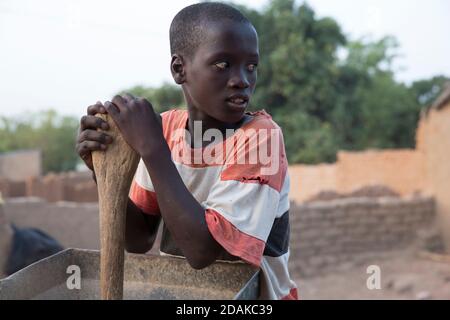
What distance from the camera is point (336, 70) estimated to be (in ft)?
51.3

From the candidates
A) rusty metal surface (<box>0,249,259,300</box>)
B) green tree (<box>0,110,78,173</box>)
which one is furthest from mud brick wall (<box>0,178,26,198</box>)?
green tree (<box>0,110,78,173</box>)

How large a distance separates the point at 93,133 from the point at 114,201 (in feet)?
0.53

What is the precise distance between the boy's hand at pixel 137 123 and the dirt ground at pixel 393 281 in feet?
19.2

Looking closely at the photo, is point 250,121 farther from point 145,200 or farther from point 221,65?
point 145,200

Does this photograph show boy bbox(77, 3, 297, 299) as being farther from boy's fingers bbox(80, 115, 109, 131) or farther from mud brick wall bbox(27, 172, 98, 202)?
mud brick wall bbox(27, 172, 98, 202)

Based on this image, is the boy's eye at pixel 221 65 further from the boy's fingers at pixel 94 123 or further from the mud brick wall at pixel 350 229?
the mud brick wall at pixel 350 229

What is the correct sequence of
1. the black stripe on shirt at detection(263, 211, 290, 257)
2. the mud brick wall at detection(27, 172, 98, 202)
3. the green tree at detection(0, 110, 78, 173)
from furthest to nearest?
the green tree at detection(0, 110, 78, 173) → the mud brick wall at detection(27, 172, 98, 202) → the black stripe on shirt at detection(263, 211, 290, 257)

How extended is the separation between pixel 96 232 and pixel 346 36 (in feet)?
41.1

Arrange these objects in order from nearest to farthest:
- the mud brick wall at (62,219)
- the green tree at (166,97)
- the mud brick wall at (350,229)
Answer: the mud brick wall at (62,219), the mud brick wall at (350,229), the green tree at (166,97)

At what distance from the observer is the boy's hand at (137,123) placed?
112 centimetres

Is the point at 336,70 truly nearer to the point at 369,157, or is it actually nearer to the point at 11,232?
the point at 369,157

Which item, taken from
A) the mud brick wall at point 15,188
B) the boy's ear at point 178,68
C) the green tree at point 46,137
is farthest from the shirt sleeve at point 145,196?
the green tree at point 46,137

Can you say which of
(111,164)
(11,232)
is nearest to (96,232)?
(11,232)

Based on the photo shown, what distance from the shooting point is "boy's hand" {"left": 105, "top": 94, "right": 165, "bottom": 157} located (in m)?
1.12
